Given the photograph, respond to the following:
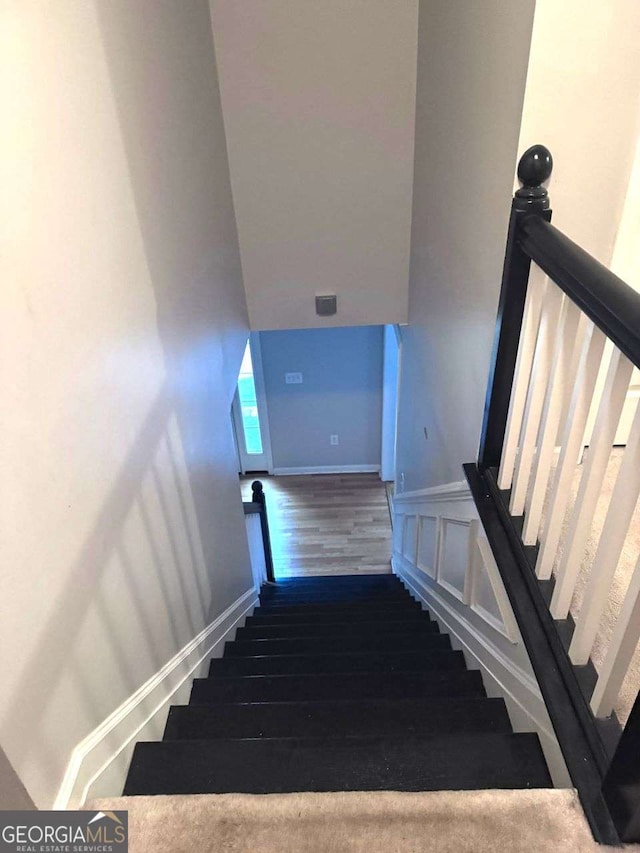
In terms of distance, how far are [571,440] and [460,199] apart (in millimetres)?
1330

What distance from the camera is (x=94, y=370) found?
134cm

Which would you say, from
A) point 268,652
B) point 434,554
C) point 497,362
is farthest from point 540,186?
point 268,652

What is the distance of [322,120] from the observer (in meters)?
3.24

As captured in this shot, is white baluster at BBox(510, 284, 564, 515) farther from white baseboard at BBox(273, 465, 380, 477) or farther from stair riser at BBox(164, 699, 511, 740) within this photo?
white baseboard at BBox(273, 465, 380, 477)

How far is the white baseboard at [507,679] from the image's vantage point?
1372 millimetres

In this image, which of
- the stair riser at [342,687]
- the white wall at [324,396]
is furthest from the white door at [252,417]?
the stair riser at [342,687]

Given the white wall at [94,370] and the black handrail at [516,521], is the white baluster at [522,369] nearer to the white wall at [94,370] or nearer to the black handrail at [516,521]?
the black handrail at [516,521]

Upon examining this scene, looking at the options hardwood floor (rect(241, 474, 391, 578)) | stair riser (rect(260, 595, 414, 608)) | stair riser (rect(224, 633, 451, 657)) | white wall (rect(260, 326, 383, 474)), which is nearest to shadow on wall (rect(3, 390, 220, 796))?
stair riser (rect(224, 633, 451, 657))

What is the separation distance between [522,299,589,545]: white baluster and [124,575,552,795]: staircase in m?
0.60

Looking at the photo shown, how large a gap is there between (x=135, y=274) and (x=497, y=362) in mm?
1102

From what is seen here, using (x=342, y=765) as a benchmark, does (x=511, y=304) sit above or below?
above

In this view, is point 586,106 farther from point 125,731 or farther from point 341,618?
point 341,618

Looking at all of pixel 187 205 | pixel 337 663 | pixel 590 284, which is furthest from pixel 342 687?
pixel 187 205

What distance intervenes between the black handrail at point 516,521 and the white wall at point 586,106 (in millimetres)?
124
